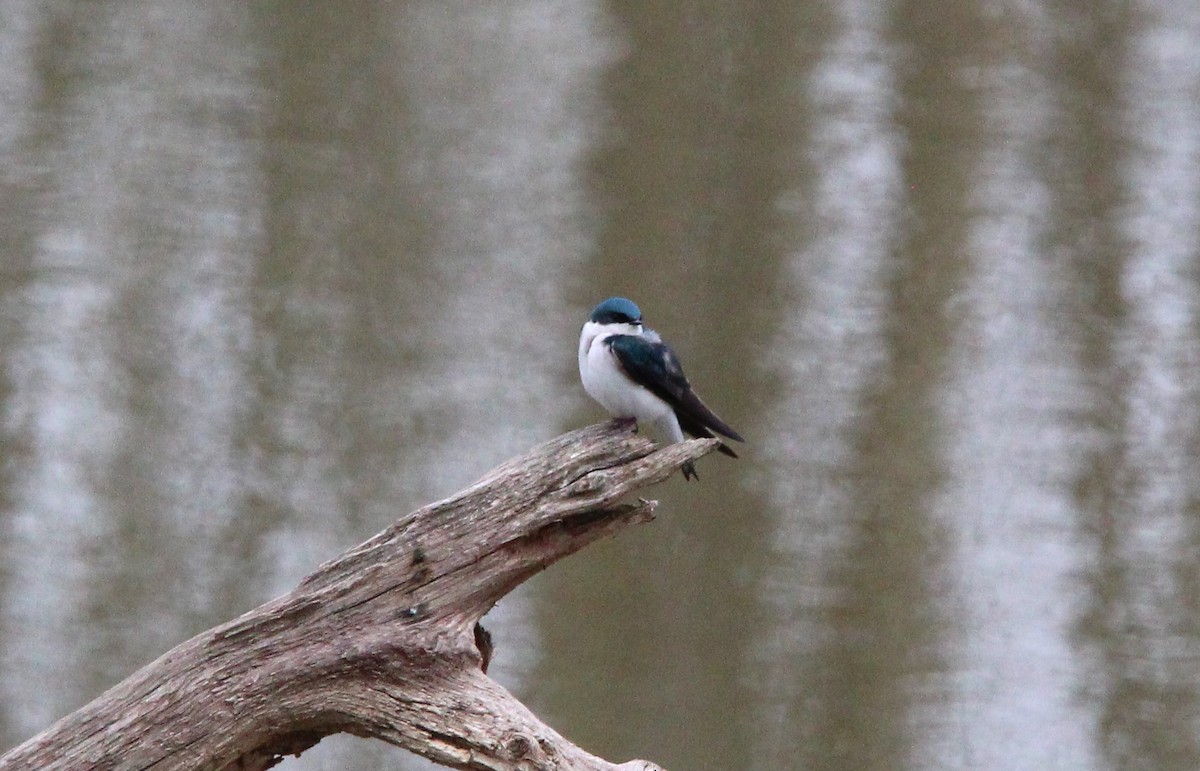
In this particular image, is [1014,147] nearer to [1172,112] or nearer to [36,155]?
[1172,112]

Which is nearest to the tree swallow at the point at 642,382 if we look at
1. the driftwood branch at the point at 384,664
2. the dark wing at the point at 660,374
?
the dark wing at the point at 660,374

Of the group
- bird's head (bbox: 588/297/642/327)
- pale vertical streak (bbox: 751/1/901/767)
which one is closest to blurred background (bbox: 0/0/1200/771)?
pale vertical streak (bbox: 751/1/901/767)

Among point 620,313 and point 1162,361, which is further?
point 1162,361

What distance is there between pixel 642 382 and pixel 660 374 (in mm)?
32

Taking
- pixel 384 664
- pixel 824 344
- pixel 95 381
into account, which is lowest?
pixel 384 664

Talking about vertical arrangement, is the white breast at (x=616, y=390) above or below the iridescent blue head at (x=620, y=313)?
below

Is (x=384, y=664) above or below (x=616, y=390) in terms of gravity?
below

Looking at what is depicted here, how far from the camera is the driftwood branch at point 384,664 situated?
2.19 m

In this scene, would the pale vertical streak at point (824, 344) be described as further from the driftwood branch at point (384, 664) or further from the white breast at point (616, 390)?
the driftwood branch at point (384, 664)

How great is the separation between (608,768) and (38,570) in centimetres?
340

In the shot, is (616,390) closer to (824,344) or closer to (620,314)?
(620,314)

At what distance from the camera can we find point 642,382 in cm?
259

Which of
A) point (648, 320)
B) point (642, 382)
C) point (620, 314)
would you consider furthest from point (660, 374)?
point (648, 320)

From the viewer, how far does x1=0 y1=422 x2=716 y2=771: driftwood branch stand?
86.3 inches
